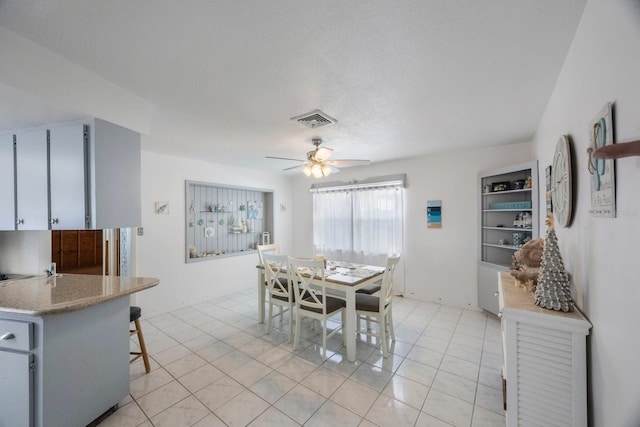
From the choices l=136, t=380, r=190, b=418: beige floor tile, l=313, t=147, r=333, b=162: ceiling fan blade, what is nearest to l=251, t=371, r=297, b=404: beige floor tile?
l=136, t=380, r=190, b=418: beige floor tile

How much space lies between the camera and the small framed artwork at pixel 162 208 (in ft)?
12.1

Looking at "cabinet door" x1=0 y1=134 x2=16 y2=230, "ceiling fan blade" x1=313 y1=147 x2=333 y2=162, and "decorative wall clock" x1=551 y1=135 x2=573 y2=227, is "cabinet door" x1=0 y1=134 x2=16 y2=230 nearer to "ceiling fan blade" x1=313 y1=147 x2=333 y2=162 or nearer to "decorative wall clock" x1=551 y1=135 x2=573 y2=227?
"ceiling fan blade" x1=313 y1=147 x2=333 y2=162

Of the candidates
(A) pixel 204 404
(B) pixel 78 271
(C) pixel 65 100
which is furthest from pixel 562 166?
(B) pixel 78 271

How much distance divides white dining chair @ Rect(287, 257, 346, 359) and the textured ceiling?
1.46m

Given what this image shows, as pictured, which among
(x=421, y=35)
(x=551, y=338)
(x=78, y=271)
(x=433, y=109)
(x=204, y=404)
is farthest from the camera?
(x=78, y=271)

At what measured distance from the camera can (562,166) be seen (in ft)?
5.10

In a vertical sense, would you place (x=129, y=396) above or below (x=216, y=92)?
below

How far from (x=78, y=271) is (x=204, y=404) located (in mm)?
5025

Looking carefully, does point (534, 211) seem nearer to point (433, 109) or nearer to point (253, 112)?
point (433, 109)

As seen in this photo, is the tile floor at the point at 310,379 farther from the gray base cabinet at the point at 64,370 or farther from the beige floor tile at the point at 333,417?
the gray base cabinet at the point at 64,370

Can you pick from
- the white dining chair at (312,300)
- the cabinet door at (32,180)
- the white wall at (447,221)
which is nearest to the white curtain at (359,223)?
the white wall at (447,221)

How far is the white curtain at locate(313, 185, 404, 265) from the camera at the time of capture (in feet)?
14.5

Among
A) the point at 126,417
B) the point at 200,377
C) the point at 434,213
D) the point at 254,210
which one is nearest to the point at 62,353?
the point at 126,417

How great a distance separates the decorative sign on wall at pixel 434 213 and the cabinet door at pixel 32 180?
14.3 ft
